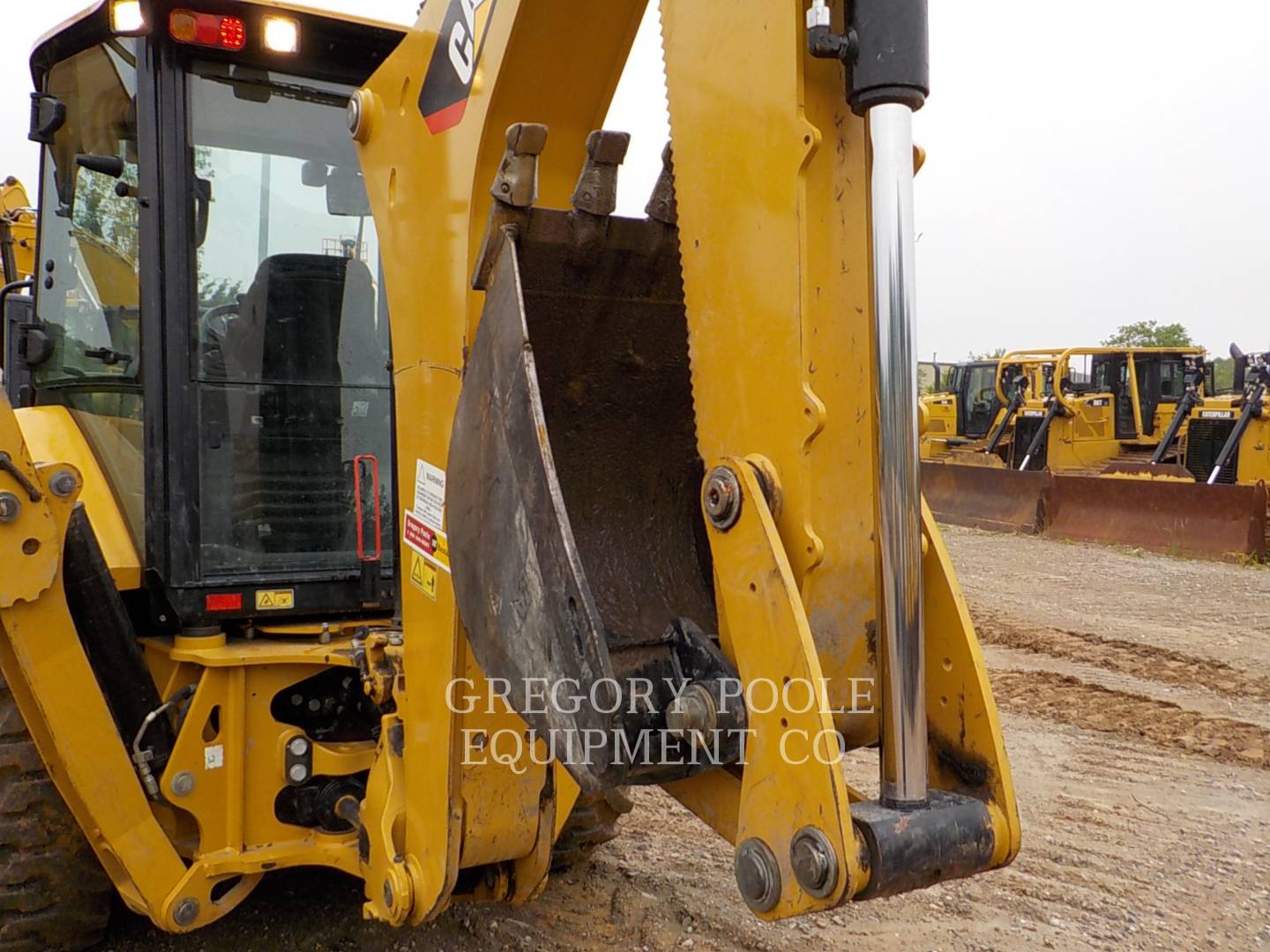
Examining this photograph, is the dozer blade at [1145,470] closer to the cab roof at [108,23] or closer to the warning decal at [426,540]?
the cab roof at [108,23]

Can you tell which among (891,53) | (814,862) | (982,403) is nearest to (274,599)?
(814,862)

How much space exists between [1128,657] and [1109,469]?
9362mm

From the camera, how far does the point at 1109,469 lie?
624 inches

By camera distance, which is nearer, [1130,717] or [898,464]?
[898,464]

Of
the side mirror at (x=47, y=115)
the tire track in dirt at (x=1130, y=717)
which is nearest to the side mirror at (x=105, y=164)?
the side mirror at (x=47, y=115)

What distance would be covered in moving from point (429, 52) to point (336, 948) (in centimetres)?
246

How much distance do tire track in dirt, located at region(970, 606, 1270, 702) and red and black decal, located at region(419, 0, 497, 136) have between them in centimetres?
602

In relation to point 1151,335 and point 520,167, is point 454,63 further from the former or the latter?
point 1151,335

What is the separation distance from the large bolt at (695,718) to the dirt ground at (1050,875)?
5.87 ft

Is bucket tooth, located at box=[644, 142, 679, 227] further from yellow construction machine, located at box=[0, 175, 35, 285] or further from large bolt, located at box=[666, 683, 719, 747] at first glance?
yellow construction machine, located at box=[0, 175, 35, 285]

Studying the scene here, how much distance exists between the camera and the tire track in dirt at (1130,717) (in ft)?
17.9

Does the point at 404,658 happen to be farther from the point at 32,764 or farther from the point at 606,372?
the point at 32,764

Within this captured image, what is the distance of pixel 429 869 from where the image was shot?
A: 2.27 metres

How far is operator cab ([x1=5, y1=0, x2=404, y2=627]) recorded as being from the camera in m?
2.75
